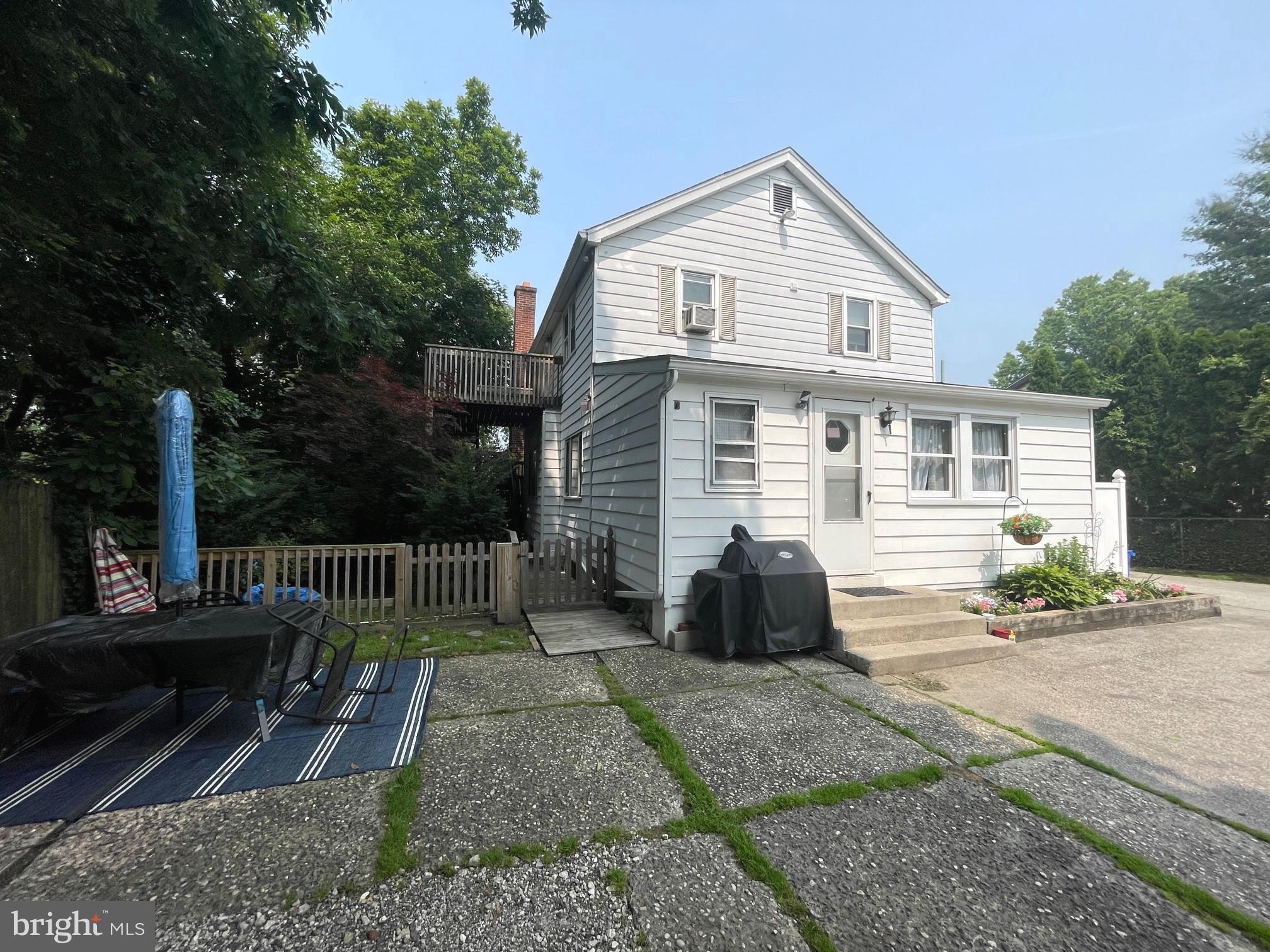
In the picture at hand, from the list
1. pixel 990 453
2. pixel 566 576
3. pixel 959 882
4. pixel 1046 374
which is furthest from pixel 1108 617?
pixel 1046 374

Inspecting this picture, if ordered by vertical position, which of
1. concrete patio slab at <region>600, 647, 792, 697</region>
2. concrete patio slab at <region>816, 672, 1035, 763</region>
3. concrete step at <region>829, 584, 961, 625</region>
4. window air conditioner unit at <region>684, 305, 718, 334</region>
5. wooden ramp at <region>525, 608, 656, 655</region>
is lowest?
concrete patio slab at <region>600, 647, 792, 697</region>

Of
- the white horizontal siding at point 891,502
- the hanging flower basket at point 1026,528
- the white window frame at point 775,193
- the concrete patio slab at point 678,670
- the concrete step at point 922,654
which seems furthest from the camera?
the white window frame at point 775,193

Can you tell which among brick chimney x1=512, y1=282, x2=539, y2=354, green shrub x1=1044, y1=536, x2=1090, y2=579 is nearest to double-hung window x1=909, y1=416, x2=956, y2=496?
green shrub x1=1044, y1=536, x2=1090, y2=579

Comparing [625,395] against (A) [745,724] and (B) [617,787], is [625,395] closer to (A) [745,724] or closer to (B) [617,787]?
(A) [745,724]

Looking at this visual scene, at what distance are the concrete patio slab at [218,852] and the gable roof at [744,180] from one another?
348 inches

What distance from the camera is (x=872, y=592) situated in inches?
242

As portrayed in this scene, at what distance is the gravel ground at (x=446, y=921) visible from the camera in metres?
1.84

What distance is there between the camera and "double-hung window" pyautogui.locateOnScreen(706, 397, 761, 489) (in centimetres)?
593

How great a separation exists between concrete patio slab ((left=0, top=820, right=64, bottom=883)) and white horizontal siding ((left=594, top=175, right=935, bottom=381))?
7897 millimetres

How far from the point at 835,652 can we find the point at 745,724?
193 cm

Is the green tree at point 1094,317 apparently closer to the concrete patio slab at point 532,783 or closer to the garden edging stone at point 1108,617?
the garden edging stone at point 1108,617

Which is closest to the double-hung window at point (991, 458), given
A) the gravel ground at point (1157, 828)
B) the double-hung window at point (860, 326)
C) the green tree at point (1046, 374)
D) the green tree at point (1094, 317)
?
the double-hung window at point (860, 326)

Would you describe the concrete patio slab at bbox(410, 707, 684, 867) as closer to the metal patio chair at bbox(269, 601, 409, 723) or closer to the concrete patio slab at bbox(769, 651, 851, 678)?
the metal patio chair at bbox(269, 601, 409, 723)

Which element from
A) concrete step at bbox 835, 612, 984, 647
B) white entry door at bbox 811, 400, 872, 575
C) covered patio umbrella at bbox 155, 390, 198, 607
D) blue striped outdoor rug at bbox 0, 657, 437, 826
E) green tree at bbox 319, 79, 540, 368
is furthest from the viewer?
green tree at bbox 319, 79, 540, 368
